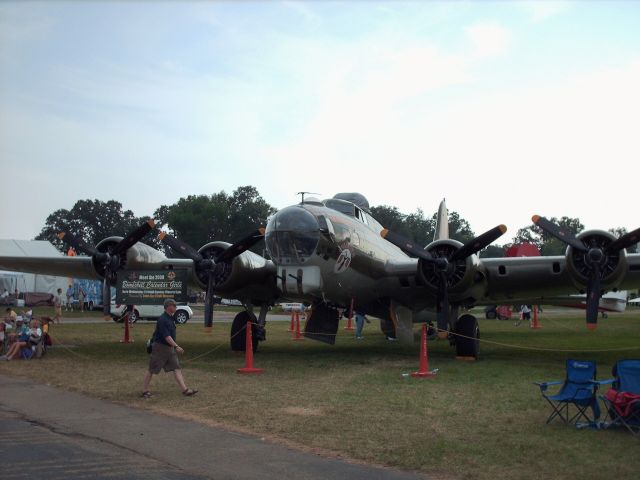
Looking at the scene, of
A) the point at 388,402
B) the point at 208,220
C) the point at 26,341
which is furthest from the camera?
the point at 208,220

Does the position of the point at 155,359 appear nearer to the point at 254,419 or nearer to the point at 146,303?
the point at 254,419

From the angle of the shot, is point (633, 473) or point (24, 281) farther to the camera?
point (24, 281)

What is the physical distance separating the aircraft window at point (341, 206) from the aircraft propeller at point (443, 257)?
1652 mm

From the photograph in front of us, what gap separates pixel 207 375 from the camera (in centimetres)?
1423

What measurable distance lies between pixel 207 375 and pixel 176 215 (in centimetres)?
8047

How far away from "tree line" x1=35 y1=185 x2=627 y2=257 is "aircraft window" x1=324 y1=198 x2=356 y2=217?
70.8 meters

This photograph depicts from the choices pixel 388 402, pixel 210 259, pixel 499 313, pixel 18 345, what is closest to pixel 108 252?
pixel 210 259

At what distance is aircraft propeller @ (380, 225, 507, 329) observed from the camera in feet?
54.4

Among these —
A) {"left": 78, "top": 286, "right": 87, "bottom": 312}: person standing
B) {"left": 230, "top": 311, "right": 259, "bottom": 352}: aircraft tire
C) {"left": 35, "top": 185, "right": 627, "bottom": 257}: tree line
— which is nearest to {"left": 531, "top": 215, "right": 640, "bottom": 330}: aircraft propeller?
{"left": 230, "top": 311, "right": 259, "bottom": 352}: aircraft tire

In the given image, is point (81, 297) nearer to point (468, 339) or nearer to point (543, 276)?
point (468, 339)

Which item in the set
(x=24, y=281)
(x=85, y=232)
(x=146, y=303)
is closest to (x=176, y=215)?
(x=85, y=232)

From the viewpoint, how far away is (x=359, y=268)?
17281 millimetres

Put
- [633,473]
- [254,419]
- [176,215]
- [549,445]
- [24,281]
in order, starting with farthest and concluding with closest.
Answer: [176,215] → [24,281] → [254,419] → [549,445] → [633,473]

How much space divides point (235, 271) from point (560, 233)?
28.1 ft
